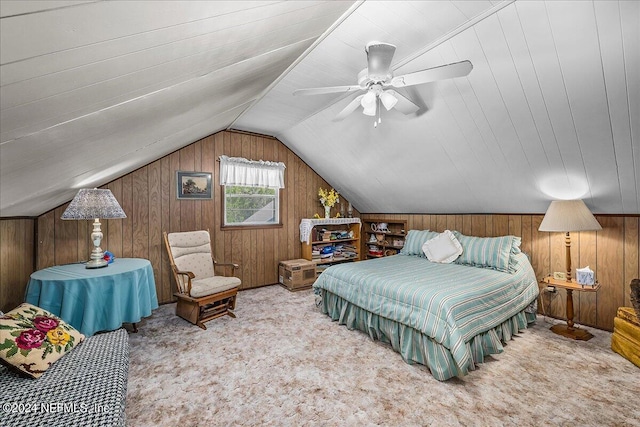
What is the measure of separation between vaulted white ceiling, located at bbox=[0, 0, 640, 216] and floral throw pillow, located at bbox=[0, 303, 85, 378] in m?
0.77

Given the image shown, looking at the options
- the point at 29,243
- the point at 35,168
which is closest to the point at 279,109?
the point at 35,168

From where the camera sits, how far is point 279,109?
3.81m

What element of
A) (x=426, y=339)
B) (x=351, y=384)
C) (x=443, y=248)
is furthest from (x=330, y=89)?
(x=443, y=248)

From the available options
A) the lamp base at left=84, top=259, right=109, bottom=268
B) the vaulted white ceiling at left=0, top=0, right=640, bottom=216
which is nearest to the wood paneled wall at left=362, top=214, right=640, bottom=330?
the vaulted white ceiling at left=0, top=0, right=640, bottom=216

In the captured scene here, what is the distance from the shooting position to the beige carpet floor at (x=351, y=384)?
1.90m

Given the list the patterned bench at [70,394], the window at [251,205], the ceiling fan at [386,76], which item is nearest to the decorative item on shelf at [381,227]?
the window at [251,205]

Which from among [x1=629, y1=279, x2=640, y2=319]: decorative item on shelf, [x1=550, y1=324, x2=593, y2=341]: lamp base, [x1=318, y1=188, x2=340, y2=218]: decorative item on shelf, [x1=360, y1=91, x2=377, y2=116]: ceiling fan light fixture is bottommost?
[x1=550, y1=324, x2=593, y2=341]: lamp base

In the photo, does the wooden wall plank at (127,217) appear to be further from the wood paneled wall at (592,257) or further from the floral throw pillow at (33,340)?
the wood paneled wall at (592,257)

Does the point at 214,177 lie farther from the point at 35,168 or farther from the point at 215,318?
the point at 35,168

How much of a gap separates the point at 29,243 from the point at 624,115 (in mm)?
5655

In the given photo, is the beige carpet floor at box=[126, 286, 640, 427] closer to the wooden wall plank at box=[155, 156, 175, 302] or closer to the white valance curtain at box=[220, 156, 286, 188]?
the wooden wall plank at box=[155, 156, 175, 302]

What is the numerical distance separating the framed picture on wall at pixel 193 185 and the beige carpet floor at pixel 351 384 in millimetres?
1929

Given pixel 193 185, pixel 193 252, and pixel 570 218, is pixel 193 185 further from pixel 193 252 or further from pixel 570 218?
pixel 570 218

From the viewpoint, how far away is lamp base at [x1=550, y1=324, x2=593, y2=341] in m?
2.95
